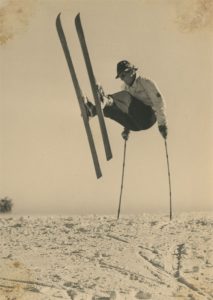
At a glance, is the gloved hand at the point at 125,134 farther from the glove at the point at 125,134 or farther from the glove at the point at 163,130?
the glove at the point at 163,130

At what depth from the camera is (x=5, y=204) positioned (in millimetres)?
3090

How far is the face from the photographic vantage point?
122 inches

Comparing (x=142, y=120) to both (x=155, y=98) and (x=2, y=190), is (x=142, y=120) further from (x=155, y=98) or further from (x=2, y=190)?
(x=2, y=190)

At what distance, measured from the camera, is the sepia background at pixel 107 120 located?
3.06 metres

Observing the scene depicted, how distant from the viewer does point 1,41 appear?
3193 mm

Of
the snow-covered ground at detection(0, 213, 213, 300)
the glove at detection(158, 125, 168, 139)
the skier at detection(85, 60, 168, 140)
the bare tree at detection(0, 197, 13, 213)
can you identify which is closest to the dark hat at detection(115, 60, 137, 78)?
the skier at detection(85, 60, 168, 140)

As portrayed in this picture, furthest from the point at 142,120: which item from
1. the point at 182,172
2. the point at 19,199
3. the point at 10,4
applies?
the point at 10,4

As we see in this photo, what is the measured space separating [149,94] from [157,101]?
0.06 meters

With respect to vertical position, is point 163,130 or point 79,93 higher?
point 79,93

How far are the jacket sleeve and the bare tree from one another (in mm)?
951

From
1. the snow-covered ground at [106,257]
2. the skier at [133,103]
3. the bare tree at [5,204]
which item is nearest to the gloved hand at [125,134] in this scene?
the skier at [133,103]

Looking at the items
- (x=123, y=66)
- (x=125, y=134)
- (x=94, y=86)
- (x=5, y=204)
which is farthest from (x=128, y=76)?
(x=5, y=204)

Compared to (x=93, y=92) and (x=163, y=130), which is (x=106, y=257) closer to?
(x=163, y=130)

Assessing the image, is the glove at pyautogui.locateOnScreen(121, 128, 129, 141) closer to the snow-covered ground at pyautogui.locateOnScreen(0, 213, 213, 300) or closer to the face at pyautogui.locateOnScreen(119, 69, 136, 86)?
the face at pyautogui.locateOnScreen(119, 69, 136, 86)
